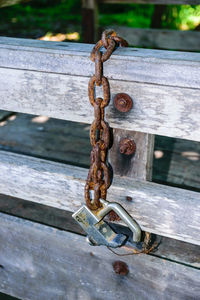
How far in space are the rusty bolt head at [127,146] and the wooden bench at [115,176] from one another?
0.02 metres

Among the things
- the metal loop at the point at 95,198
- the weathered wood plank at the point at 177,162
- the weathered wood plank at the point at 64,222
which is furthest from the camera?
the weathered wood plank at the point at 177,162

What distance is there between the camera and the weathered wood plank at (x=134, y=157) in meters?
1.26

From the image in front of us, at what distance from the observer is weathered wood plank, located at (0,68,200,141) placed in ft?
3.62

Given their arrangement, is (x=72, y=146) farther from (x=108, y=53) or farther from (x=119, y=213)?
(x=108, y=53)

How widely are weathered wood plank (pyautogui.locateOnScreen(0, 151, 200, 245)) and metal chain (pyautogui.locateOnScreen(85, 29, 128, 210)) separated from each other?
0.35 ft

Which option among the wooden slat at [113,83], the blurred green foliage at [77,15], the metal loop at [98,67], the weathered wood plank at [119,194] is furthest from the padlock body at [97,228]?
the blurred green foliage at [77,15]

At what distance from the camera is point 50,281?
1.85 metres

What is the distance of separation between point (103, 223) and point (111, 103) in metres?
0.47

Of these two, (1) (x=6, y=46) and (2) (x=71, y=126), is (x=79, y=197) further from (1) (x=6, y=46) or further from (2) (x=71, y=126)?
(2) (x=71, y=126)

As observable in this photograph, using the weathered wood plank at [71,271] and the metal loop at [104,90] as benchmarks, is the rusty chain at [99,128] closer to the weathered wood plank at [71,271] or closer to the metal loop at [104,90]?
the metal loop at [104,90]

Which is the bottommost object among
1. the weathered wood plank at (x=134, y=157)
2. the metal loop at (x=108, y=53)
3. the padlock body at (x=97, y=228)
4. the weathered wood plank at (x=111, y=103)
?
the padlock body at (x=97, y=228)

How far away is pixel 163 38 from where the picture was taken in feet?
13.5

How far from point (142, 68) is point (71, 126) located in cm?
238

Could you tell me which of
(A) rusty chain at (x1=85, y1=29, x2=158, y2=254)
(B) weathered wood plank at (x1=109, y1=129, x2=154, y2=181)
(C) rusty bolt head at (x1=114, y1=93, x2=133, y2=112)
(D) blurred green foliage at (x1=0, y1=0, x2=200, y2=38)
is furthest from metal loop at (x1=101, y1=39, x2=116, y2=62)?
(D) blurred green foliage at (x1=0, y1=0, x2=200, y2=38)
